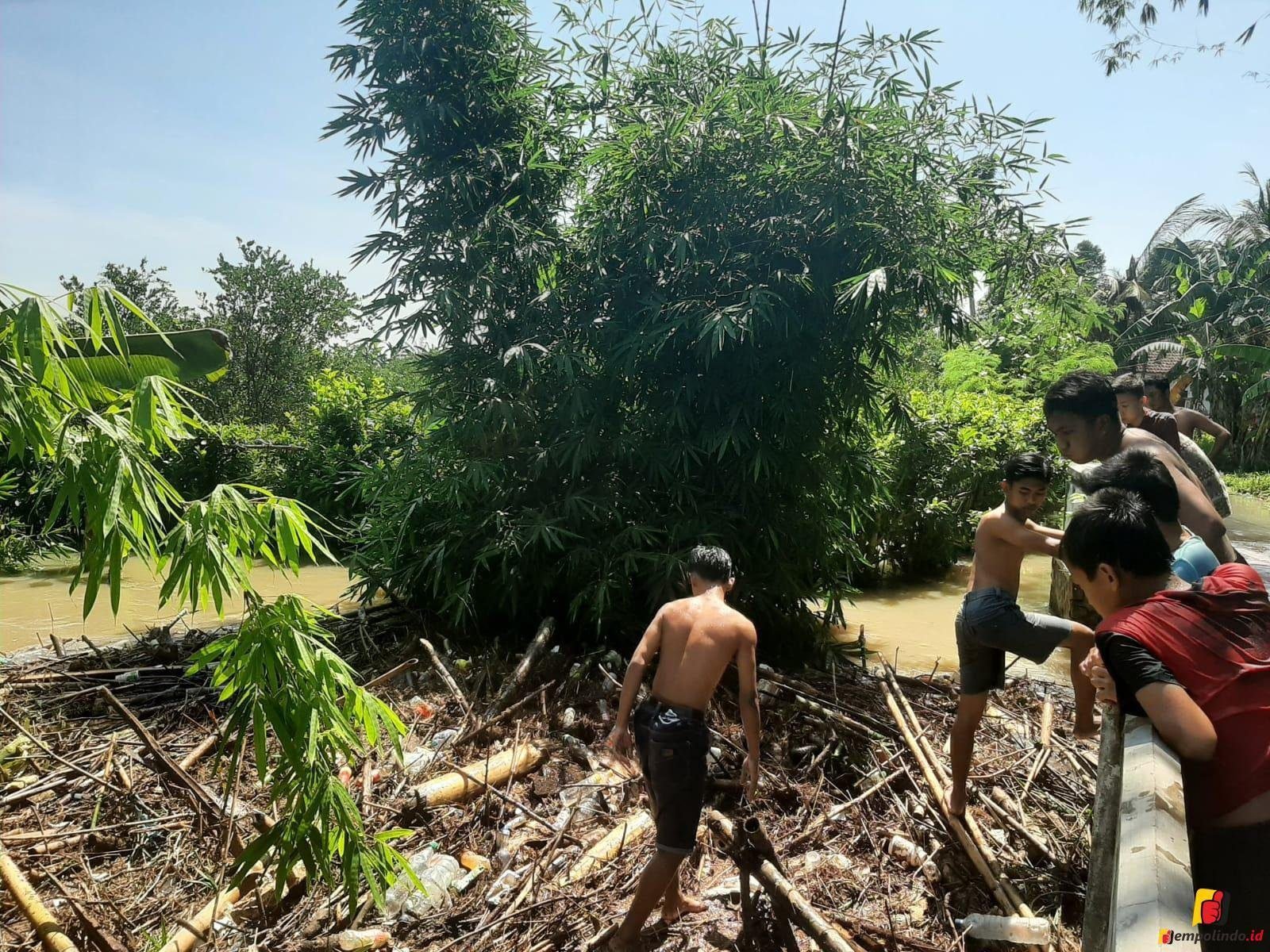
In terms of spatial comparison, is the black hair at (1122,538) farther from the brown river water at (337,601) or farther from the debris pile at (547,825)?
the brown river water at (337,601)

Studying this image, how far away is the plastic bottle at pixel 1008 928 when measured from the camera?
9.45ft

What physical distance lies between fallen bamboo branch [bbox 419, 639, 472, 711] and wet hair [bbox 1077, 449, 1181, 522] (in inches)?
146

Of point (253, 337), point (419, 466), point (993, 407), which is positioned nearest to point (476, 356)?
point (419, 466)

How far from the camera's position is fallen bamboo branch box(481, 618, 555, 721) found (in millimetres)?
4934

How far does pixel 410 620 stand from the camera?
675 centimetres

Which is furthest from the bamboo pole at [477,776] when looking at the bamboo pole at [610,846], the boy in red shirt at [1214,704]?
the boy in red shirt at [1214,704]

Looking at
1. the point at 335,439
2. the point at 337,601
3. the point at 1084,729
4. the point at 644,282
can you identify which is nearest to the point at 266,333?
the point at 335,439

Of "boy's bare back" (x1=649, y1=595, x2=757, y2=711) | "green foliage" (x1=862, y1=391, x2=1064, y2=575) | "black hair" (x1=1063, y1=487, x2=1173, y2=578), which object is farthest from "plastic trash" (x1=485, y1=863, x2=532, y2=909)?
"green foliage" (x1=862, y1=391, x2=1064, y2=575)

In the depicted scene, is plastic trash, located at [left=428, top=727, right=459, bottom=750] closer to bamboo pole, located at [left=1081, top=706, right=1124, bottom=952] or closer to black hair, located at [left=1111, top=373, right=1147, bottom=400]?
bamboo pole, located at [left=1081, top=706, right=1124, bottom=952]

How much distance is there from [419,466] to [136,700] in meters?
2.46

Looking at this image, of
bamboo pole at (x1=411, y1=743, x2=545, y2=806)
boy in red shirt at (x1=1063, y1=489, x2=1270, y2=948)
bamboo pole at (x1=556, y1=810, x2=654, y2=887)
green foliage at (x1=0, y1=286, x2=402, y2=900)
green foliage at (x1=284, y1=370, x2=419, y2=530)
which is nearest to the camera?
boy in red shirt at (x1=1063, y1=489, x2=1270, y2=948)

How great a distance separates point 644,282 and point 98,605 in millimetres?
8055

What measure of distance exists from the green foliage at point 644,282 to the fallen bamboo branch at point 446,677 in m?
0.46

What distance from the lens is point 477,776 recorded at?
13.8ft
